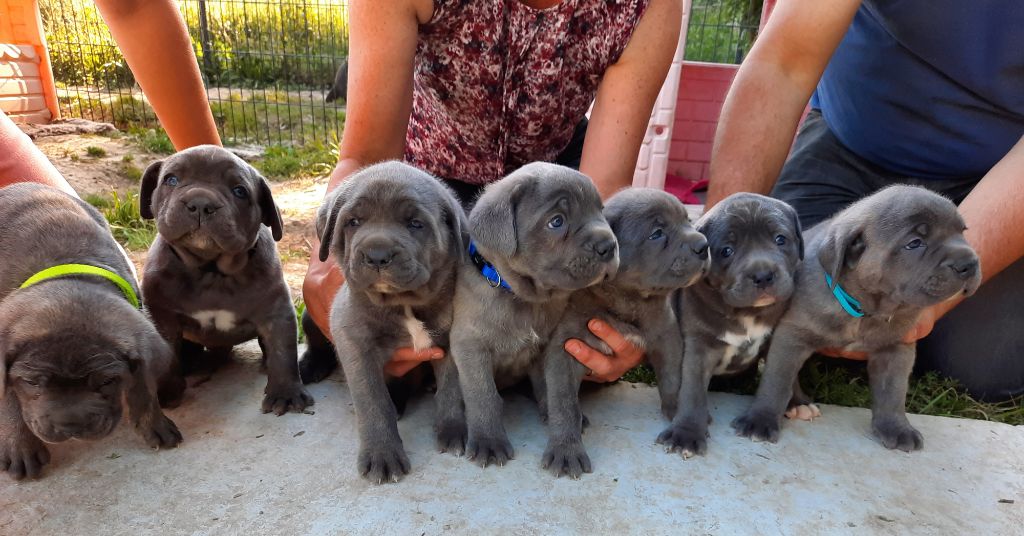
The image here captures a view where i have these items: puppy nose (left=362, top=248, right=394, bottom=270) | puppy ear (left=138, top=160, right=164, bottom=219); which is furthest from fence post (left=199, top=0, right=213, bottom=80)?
puppy nose (left=362, top=248, right=394, bottom=270)

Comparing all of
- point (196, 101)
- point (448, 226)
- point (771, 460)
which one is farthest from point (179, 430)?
point (771, 460)

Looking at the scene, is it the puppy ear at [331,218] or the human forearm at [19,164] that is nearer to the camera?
the puppy ear at [331,218]

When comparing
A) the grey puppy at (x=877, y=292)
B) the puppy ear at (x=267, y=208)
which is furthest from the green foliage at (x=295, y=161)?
the grey puppy at (x=877, y=292)

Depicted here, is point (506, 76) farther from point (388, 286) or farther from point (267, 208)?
point (388, 286)

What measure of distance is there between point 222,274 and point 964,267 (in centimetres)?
341

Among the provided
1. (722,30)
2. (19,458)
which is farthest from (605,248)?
(722,30)

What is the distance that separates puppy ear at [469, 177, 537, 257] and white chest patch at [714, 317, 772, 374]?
4.05ft

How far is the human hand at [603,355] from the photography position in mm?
3162

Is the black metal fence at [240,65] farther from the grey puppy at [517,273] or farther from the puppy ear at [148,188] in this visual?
the grey puppy at [517,273]

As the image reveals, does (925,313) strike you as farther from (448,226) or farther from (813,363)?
(448,226)

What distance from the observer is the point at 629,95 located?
4156 mm

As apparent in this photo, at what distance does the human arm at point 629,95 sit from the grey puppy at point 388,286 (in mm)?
1348

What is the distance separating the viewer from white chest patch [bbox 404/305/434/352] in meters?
3.08

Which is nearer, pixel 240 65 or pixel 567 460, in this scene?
pixel 567 460
